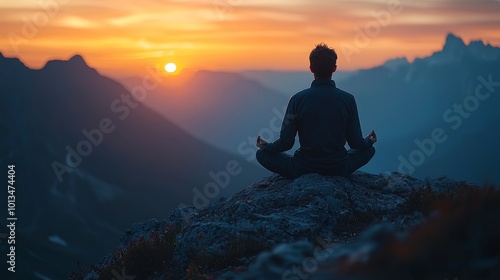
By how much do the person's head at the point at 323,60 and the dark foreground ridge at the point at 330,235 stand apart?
2.09 metres

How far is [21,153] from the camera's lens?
601ft

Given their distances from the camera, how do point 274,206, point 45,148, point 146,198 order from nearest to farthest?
point 274,206, point 146,198, point 45,148

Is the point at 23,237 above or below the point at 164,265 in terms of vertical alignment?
above

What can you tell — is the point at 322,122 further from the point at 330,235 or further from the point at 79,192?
the point at 79,192

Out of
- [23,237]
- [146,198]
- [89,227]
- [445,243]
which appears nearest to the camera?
[445,243]

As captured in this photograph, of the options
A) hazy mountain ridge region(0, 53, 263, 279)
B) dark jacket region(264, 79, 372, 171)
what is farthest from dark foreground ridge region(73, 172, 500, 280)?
hazy mountain ridge region(0, 53, 263, 279)

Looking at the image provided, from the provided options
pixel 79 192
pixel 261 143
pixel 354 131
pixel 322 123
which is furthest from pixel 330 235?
pixel 79 192

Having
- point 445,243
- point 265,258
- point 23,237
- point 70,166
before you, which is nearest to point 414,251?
point 445,243

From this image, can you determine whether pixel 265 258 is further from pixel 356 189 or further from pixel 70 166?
pixel 70 166

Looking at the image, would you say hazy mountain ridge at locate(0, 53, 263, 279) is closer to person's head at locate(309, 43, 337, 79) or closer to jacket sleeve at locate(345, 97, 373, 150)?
jacket sleeve at locate(345, 97, 373, 150)

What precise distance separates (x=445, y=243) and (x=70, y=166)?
615 ft

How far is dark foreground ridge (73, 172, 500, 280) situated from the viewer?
5305 mm

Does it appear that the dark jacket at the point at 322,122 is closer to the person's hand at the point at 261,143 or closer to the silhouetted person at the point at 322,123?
the silhouetted person at the point at 322,123

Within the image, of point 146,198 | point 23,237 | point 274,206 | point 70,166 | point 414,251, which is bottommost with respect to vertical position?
point 414,251
